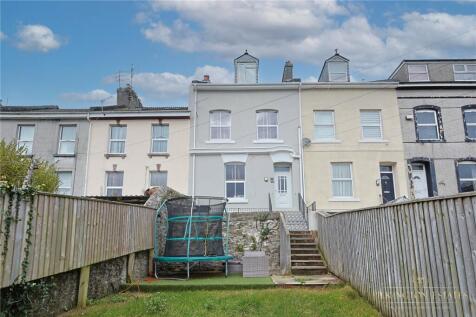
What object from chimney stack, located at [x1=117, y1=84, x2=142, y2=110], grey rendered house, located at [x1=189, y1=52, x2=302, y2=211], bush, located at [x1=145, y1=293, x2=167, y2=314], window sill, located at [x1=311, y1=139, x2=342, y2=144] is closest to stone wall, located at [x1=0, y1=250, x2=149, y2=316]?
bush, located at [x1=145, y1=293, x2=167, y2=314]

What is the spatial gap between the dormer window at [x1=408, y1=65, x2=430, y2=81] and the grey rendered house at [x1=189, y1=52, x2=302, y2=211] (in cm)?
665

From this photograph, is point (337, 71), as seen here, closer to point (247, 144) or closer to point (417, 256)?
point (247, 144)

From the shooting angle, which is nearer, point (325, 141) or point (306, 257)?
point (306, 257)

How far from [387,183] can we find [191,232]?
1144 centimetres

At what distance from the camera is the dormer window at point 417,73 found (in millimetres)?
17125

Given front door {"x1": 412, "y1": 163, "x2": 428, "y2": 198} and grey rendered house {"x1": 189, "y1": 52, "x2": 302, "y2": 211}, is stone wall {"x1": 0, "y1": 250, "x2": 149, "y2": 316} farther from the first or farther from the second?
front door {"x1": 412, "y1": 163, "x2": 428, "y2": 198}

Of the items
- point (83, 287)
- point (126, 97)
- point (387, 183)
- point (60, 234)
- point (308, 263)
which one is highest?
point (126, 97)

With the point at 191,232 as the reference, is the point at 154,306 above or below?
below

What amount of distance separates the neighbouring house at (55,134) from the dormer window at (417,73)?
1800 centimetres

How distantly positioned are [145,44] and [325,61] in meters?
10.0

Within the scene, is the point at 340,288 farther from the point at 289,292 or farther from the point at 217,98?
the point at 217,98

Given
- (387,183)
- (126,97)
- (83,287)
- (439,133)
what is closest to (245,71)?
(126,97)

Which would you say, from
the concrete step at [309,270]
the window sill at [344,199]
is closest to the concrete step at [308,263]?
the concrete step at [309,270]

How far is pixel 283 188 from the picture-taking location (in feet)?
51.3
